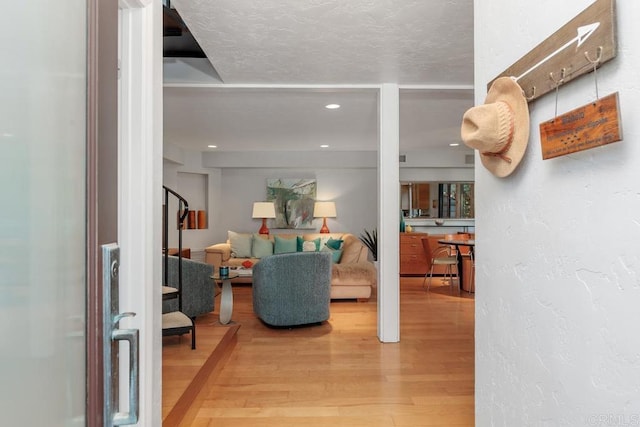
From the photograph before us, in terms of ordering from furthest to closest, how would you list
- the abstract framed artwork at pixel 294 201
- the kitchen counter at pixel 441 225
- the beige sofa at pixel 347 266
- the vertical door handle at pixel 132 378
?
the kitchen counter at pixel 441 225, the abstract framed artwork at pixel 294 201, the beige sofa at pixel 347 266, the vertical door handle at pixel 132 378

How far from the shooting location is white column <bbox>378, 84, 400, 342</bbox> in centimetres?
350

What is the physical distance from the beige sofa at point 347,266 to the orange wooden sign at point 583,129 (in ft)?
14.4

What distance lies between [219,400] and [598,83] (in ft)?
8.46

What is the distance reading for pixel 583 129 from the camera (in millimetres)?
841

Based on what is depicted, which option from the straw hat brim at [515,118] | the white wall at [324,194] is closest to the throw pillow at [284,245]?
the white wall at [324,194]

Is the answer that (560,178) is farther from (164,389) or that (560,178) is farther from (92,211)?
(164,389)

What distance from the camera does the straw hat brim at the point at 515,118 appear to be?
1.09 meters

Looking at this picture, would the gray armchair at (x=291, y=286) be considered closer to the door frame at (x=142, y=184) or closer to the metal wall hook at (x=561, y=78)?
the door frame at (x=142, y=184)

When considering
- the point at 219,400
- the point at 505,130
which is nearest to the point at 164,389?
the point at 219,400

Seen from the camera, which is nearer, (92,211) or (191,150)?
(92,211)

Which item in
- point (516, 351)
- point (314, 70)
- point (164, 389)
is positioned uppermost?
point (314, 70)

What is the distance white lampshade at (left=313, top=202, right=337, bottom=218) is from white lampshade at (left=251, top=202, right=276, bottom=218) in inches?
32.6

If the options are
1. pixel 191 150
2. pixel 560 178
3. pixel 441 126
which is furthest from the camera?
pixel 191 150

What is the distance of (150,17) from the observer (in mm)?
1645
